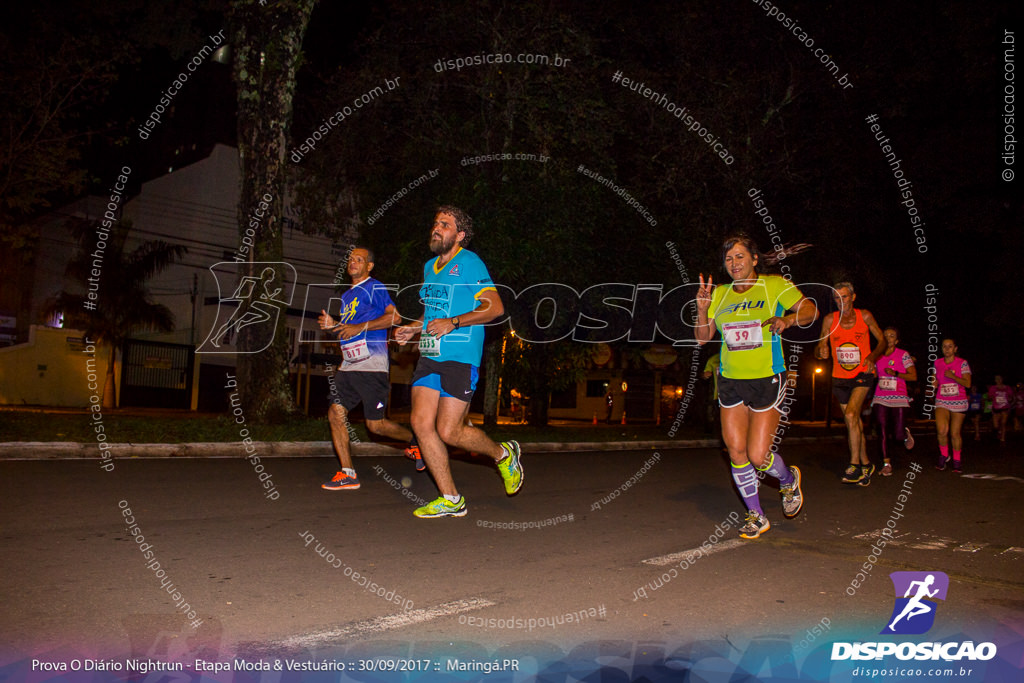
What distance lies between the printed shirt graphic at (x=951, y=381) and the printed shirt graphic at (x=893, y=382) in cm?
99

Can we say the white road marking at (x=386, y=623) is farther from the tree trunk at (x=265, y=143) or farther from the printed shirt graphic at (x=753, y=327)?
the tree trunk at (x=265, y=143)

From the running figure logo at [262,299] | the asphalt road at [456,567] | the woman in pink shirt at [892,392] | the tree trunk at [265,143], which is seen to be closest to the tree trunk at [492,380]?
the tree trunk at [265,143]

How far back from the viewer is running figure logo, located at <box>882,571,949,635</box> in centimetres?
386

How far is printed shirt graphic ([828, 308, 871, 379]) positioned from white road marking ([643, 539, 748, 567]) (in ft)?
14.6

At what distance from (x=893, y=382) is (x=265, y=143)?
988cm

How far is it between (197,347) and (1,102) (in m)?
15.2

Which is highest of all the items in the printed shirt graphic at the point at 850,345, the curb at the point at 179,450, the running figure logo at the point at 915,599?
the printed shirt graphic at the point at 850,345

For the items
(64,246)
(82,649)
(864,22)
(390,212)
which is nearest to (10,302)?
(64,246)

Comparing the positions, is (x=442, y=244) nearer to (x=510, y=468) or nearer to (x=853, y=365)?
(x=510, y=468)

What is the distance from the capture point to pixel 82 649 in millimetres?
3271

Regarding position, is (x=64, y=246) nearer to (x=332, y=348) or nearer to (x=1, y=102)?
(x=332, y=348)

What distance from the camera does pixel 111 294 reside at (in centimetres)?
2814

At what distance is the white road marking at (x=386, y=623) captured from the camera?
3.46 m

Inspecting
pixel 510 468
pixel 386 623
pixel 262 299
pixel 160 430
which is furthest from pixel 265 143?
pixel 386 623
